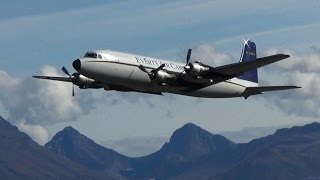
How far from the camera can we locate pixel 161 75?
Answer: 9575 centimetres

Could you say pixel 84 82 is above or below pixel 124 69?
below

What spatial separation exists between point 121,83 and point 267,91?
73.4 ft

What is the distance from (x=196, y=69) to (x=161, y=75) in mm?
4415

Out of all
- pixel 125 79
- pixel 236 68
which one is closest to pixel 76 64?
pixel 125 79

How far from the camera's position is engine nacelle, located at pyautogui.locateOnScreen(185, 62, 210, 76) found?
96.9 meters

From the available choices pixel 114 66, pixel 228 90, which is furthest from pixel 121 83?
pixel 228 90

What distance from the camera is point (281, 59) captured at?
8994 cm

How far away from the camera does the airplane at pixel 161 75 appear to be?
9312 cm

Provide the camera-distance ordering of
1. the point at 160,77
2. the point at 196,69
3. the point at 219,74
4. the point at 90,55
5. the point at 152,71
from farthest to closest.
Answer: the point at 219,74, the point at 196,69, the point at 152,71, the point at 160,77, the point at 90,55

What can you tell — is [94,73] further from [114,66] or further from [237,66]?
[237,66]

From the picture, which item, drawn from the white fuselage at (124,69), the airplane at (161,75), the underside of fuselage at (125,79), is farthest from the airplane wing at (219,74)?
the white fuselage at (124,69)

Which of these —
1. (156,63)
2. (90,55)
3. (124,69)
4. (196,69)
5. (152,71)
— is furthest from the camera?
(156,63)

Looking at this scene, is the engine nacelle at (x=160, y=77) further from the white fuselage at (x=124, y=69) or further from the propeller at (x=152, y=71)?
the white fuselage at (x=124, y=69)

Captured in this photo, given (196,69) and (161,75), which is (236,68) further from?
(161,75)
